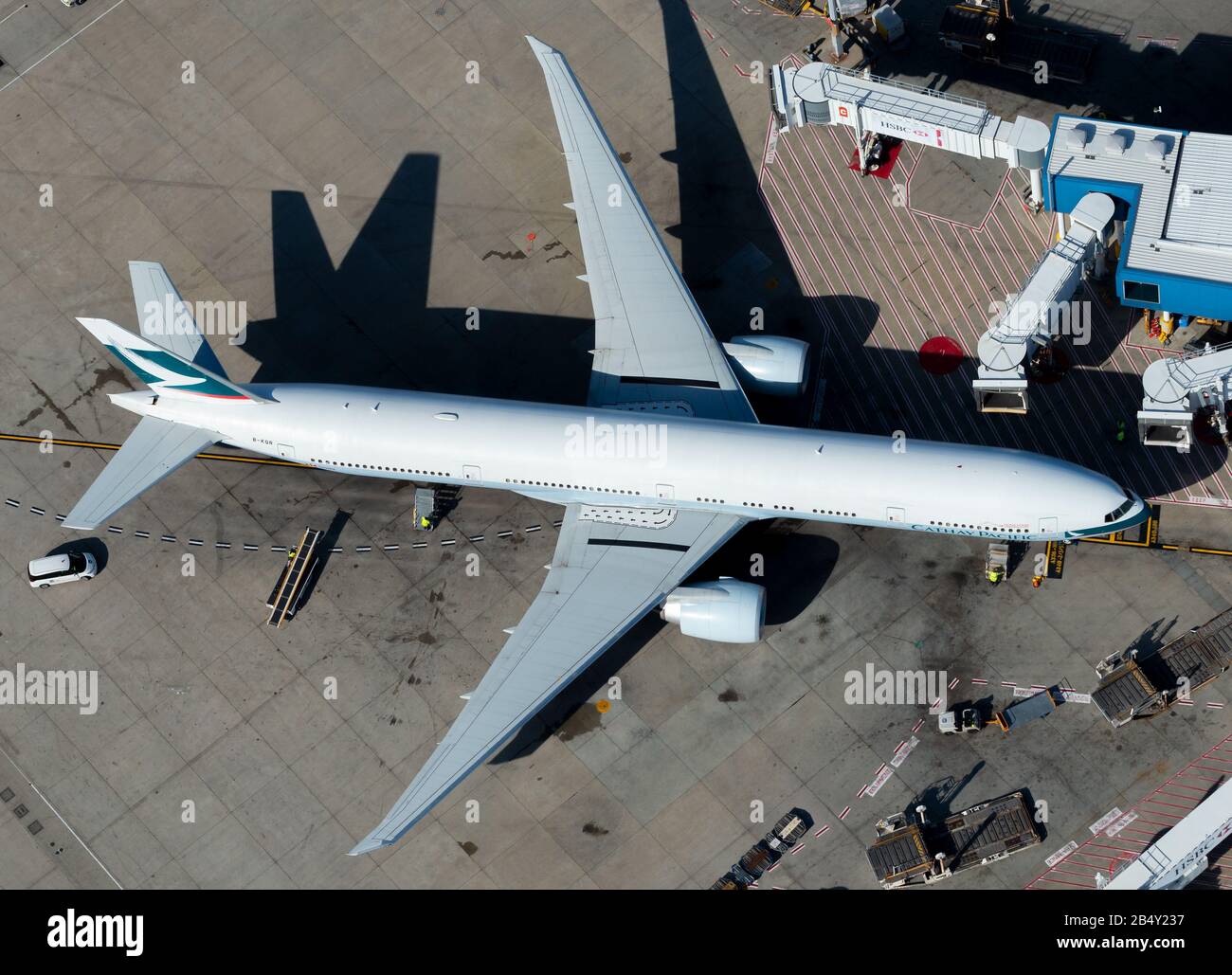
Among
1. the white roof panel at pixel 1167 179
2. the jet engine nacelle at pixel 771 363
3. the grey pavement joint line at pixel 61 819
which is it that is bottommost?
the grey pavement joint line at pixel 61 819

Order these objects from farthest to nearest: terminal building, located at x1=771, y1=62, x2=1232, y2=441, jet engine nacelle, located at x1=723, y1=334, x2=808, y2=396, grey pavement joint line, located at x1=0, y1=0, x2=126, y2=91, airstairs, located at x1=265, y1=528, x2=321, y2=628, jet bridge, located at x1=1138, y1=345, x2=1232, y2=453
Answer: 1. grey pavement joint line, located at x1=0, y1=0, x2=126, y2=91
2. airstairs, located at x1=265, y1=528, x2=321, y2=628
3. jet engine nacelle, located at x1=723, y1=334, x2=808, y2=396
4. jet bridge, located at x1=1138, y1=345, x2=1232, y2=453
5. terminal building, located at x1=771, y1=62, x2=1232, y2=441

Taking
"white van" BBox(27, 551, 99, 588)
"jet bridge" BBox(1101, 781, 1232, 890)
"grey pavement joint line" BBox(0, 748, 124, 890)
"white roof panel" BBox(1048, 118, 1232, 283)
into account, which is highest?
"white roof panel" BBox(1048, 118, 1232, 283)

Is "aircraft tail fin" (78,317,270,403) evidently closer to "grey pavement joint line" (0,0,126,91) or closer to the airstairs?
the airstairs

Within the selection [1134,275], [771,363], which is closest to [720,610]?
[771,363]

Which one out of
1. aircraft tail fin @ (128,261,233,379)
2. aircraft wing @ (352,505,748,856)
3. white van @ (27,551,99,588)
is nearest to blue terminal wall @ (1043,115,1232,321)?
aircraft wing @ (352,505,748,856)

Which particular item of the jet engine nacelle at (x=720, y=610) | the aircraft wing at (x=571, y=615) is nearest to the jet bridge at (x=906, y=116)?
the aircraft wing at (x=571, y=615)

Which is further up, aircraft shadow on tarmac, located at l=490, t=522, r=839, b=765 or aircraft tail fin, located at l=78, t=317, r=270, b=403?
aircraft tail fin, located at l=78, t=317, r=270, b=403

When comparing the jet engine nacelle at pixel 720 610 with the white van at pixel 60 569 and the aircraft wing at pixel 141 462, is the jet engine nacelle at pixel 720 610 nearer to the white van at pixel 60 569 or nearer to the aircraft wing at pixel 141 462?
the aircraft wing at pixel 141 462
